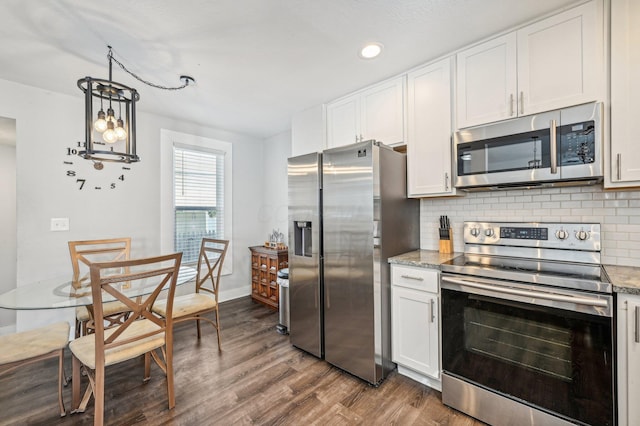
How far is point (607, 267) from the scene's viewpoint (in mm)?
1753

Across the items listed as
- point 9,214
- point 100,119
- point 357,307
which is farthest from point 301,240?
point 9,214

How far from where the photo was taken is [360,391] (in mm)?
2031

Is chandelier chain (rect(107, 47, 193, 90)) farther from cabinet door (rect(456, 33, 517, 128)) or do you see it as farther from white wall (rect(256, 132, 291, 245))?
cabinet door (rect(456, 33, 517, 128))

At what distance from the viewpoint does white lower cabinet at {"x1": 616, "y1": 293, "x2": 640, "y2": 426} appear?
1.31m

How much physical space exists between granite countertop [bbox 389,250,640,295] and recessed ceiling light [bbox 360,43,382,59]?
5.19 feet

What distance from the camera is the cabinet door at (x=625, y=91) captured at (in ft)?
4.98

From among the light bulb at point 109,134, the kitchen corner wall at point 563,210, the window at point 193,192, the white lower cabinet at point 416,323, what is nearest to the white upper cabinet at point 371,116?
the kitchen corner wall at point 563,210

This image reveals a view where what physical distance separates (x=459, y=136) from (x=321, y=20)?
1.27m

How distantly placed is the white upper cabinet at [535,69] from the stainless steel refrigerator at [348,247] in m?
0.72

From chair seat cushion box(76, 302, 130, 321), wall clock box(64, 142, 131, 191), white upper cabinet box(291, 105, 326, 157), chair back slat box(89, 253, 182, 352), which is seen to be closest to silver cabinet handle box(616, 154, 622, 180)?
white upper cabinet box(291, 105, 326, 157)

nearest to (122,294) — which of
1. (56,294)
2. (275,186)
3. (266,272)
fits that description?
(56,294)

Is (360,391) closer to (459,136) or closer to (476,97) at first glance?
(459,136)

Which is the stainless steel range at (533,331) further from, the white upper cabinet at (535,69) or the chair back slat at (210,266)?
the chair back slat at (210,266)

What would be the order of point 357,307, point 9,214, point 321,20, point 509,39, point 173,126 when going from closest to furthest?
point 321,20, point 509,39, point 357,307, point 9,214, point 173,126
